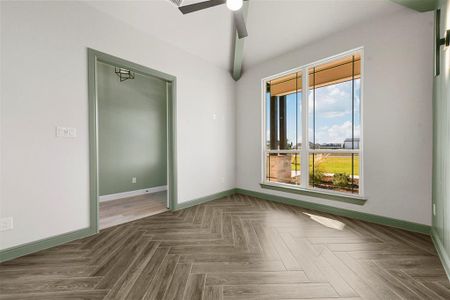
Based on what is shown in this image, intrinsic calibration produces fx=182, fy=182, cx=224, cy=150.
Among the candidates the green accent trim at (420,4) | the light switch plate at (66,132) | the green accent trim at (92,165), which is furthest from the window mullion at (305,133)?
the light switch plate at (66,132)

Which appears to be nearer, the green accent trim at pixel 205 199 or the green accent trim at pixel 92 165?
the green accent trim at pixel 92 165

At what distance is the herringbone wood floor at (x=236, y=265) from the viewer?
1340 millimetres

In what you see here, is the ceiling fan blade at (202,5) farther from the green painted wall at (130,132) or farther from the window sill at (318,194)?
the window sill at (318,194)

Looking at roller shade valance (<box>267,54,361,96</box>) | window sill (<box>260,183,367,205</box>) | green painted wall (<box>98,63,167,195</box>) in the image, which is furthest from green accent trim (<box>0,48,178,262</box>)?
window sill (<box>260,183,367,205</box>)

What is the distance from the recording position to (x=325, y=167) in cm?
319

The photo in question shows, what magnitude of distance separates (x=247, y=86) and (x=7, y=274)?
4.31 m

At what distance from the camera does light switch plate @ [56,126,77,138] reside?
6.64ft

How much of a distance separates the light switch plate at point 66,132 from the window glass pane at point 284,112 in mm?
3261

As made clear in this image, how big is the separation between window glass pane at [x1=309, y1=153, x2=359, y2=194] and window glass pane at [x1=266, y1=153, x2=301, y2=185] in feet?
0.90

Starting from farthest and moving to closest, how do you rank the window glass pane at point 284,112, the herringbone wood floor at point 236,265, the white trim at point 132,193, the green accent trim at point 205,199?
1. the white trim at point 132,193
2. the window glass pane at point 284,112
3. the green accent trim at point 205,199
4. the herringbone wood floor at point 236,265

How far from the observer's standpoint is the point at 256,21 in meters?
3.04

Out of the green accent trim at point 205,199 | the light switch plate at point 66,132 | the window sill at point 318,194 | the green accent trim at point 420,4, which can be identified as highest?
the green accent trim at point 420,4

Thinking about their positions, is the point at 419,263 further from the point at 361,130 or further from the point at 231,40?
the point at 231,40

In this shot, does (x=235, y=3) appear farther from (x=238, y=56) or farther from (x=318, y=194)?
(x=318, y=194)
